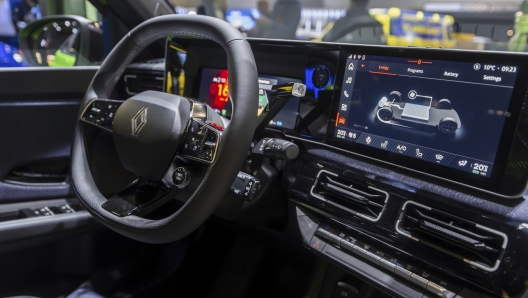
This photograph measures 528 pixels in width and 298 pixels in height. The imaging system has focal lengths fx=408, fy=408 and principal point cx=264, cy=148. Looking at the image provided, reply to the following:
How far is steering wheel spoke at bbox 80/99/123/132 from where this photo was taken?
3.43ft

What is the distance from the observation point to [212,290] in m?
1.50

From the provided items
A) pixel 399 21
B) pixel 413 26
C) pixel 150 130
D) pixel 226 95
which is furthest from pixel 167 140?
pixel 413 26

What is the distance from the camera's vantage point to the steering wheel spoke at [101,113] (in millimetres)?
1047

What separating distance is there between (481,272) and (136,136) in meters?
0.77

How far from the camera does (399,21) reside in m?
4.72

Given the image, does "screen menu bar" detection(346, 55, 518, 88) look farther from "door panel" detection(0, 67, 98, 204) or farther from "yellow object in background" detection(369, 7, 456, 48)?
"yellow object in background" detection(369, 7, 456, 48)

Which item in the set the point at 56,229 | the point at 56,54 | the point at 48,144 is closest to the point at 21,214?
the point at 56,229

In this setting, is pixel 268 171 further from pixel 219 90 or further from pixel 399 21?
pixel 399 21

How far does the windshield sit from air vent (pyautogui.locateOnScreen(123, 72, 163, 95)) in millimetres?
1581

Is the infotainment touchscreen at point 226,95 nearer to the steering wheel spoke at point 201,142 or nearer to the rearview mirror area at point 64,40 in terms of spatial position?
the steering wheel spoke at point 201,142

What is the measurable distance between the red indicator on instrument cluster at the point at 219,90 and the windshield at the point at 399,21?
1.85 metres

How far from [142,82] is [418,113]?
45.0 inches

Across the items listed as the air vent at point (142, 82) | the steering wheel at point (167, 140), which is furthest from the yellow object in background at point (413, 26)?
the steering wheel at point (167, 140)

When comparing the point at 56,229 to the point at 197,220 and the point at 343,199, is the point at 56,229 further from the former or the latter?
the point at 343,199
